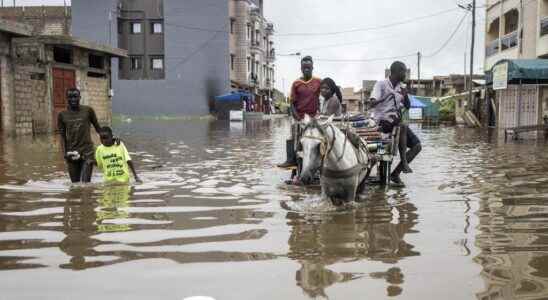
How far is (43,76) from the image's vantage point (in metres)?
24.4

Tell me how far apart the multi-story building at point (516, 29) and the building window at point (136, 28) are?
2972 centimetres

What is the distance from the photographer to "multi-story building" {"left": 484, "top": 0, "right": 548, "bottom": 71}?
82.8 feet

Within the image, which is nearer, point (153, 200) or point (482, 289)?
point (482, 289)

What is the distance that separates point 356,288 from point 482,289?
790 millimetres

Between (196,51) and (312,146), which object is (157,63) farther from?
(312,146)

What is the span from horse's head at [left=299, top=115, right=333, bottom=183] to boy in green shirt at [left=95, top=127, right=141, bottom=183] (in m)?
3.75

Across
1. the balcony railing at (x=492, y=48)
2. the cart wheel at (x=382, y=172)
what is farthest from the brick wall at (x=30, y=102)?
the balcony railing at (x=492, y=48)

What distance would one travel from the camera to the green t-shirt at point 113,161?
8.50 meters

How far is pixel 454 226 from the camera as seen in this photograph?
5543mm

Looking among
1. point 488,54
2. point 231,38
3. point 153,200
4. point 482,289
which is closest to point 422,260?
point 482,289

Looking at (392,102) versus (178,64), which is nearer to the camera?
(392,102)

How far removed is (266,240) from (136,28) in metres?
48.6

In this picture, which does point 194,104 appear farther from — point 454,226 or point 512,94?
point 454,226

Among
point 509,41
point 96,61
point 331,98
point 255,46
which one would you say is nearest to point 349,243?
point 331,98
